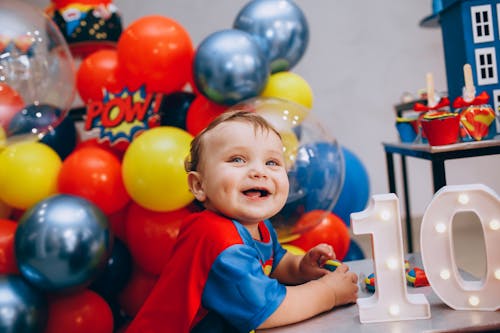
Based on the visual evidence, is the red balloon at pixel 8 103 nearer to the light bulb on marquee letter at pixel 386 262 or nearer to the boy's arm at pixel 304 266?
the boy's arm at pixel 304 266

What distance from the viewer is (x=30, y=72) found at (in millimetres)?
1709

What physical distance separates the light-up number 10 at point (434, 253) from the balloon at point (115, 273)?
1.30 meters

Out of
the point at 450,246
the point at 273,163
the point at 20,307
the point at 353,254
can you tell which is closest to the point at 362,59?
the point at 353,254

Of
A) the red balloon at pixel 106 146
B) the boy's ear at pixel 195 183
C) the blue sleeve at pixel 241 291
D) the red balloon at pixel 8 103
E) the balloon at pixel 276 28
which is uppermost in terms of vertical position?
the balloon at pixel 276 28

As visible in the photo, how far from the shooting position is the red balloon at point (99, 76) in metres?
2.15

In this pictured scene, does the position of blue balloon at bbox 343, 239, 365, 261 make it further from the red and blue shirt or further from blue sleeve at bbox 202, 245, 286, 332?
blue sleeve at bbox 202, 245, 286, 332

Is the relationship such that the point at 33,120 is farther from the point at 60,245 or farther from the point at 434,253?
the point at 434,253

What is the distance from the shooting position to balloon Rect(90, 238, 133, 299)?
Result: 6.50 ft

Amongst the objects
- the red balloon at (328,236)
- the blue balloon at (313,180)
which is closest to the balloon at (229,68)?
the blue balloon at (313,180)

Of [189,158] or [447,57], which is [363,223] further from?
[447,57]

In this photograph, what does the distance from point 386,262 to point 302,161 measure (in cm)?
84

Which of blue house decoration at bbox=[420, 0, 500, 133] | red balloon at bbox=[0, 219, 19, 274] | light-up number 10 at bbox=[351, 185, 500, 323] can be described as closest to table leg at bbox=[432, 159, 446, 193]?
blue house decoration at bbox=[420, 0, 500, 133]

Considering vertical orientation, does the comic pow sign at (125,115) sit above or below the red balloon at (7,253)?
above

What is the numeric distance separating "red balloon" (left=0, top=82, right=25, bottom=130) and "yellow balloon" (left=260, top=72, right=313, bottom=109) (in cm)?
83
